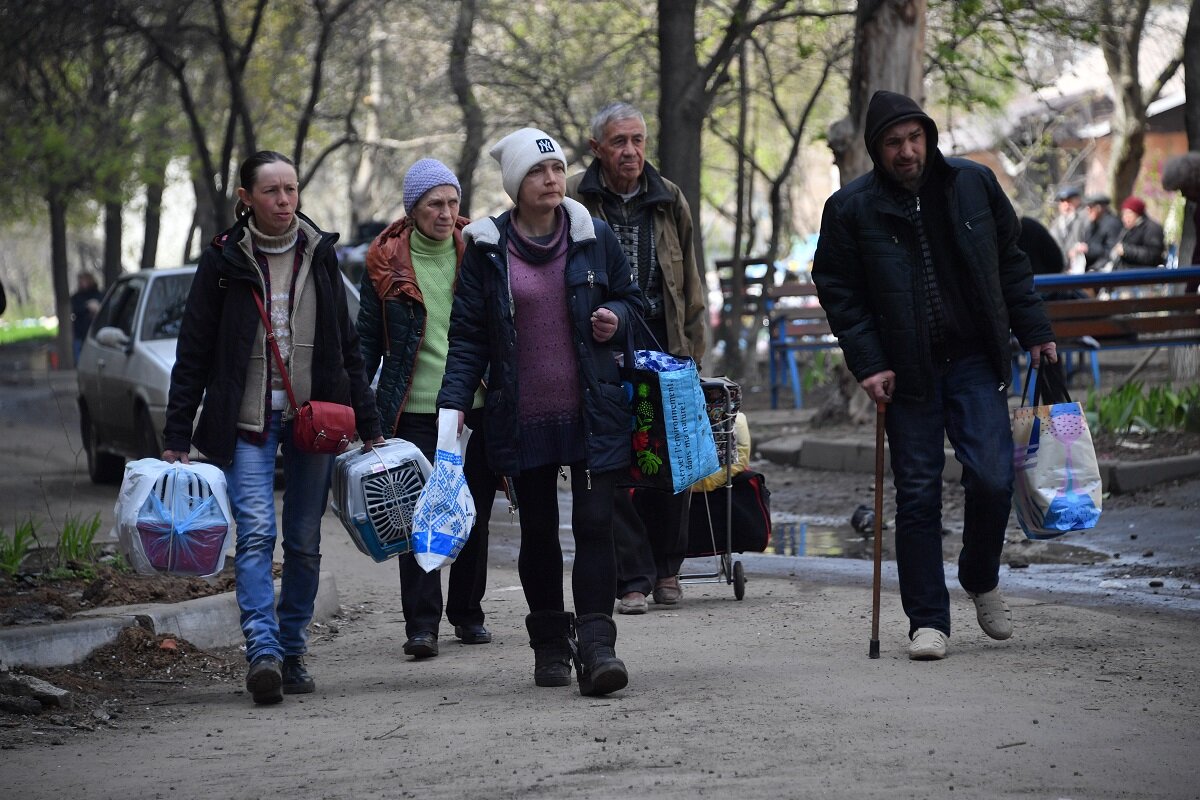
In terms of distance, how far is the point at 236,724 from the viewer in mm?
5578

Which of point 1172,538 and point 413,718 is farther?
point 1172,538

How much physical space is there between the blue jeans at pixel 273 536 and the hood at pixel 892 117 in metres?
2.20

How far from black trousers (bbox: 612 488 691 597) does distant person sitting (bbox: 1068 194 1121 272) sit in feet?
39.4

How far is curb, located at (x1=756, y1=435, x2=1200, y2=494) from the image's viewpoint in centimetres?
1066

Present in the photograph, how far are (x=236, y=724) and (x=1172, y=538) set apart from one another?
18.1ft

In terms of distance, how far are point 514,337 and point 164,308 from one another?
852cm

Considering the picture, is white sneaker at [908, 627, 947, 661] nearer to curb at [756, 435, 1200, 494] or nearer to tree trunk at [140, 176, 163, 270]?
curb at [756, 435, 1200, 494]

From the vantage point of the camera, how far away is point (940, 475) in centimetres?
613

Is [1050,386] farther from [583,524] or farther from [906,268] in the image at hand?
[583,524]

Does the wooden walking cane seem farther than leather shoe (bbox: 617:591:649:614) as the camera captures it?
No

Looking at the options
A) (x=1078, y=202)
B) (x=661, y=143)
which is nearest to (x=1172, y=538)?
(x=661, y=143)

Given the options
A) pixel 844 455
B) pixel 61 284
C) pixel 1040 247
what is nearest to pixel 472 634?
pixel 844 455

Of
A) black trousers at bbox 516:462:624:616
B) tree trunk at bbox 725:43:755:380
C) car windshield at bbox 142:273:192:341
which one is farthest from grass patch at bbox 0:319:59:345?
black trousers at bbox 516:462:624:616

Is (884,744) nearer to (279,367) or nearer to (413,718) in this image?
(413,718)
